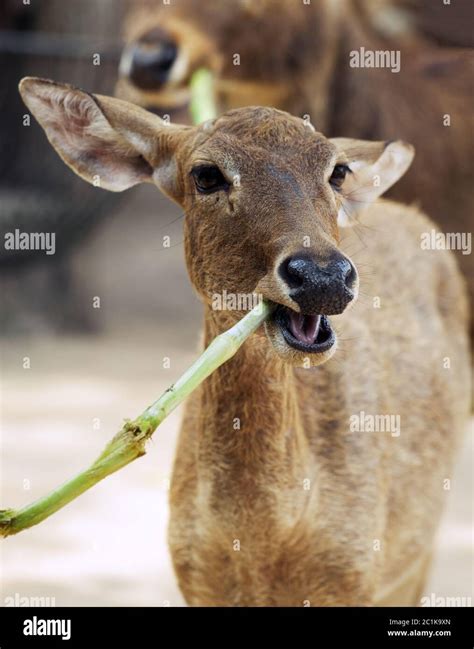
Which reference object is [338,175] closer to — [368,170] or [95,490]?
[368,170]

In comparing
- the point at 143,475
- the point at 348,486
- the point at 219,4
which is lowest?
the point at 348,486

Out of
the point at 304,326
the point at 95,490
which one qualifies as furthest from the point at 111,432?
the point at 304,326

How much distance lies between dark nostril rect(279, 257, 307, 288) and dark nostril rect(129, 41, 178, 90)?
368 centimetres

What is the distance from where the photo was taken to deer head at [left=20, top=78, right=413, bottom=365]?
3781mm

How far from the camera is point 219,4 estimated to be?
26.0 feet

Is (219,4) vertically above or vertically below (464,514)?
above

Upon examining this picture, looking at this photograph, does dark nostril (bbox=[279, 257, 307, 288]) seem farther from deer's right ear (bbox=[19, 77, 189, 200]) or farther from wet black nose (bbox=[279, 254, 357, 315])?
deer's right ear (bbox=[19, 77, 189, 200])

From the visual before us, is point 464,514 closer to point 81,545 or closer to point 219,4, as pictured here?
point 81,545

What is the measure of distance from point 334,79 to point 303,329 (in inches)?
191

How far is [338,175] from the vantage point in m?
4.32

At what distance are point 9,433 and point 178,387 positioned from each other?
18.8 feet

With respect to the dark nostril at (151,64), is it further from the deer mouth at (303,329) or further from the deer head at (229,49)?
the deer mouth at (303,329)

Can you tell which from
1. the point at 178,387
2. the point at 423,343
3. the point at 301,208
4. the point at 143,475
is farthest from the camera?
the point at 143,475

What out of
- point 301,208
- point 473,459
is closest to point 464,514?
point 473,459
